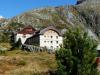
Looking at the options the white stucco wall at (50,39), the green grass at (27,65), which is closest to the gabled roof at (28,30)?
the white stucco wall at (50,39)

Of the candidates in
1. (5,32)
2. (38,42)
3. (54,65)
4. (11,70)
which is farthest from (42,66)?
(5,32)

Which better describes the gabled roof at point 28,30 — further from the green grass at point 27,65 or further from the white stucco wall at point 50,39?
the green grass at point 27,65

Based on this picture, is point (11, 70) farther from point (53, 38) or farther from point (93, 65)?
point (53, 38)

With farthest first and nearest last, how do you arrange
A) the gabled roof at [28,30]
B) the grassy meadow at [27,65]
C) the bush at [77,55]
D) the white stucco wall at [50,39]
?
the gabled roof at [28,30]
the white stucco wall at [50,39]
the grassy meadow at [27,65]
the bush at [77,55]

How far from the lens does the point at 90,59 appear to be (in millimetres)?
59969

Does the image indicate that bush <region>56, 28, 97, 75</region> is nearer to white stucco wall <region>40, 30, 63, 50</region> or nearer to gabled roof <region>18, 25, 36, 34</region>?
white stucco wall <region>40, 30, 63, 50</region>

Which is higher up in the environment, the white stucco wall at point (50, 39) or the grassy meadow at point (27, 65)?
the white stucco wall at point (50, 39)

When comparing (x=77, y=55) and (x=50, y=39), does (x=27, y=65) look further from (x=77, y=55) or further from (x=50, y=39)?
(x=50, y=39)

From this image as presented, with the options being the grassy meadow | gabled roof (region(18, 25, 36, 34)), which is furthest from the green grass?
gabled roof (region(18, 25, 36, 34))

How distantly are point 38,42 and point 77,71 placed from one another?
5802cm

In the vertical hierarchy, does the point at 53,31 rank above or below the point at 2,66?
above

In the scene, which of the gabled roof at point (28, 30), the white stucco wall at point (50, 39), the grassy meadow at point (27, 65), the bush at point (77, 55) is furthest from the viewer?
the gabled roof at point (28, 30)

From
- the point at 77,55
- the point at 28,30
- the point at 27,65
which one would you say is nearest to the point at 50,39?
the point at 28,30

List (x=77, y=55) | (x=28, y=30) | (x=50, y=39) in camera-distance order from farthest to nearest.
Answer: (x=28, y=30), (x=50, y=39), (x=77, y=55)
